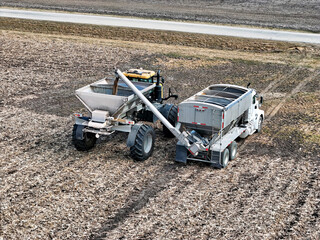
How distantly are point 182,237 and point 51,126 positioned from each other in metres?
9.68

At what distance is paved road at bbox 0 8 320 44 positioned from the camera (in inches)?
1433

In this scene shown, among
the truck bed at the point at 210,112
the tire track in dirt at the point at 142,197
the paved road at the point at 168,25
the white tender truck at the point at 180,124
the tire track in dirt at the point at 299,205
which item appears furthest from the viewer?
the paved road at the point at 168,25

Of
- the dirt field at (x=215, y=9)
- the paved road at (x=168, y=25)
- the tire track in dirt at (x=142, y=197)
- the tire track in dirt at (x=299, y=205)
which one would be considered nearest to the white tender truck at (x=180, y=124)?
the tire track in dirt at (x=142, y=197)

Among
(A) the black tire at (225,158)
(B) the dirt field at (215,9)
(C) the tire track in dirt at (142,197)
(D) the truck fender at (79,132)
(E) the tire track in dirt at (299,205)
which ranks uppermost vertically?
(B) the dirt field at (215,9)

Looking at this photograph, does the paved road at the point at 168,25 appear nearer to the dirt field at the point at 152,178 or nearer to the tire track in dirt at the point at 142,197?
the dirt field at the point at 152,178

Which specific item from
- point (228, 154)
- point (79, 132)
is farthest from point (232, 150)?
point (79, 132)

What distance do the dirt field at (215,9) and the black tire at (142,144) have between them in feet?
90.6

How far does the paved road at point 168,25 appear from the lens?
36.4 m

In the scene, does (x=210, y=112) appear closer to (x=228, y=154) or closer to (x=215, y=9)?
(x=228, y=154)

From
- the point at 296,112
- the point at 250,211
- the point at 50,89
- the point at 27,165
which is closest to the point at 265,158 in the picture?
the point at 250,211

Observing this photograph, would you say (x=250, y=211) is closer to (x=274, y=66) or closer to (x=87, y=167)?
(x=87, y=167)

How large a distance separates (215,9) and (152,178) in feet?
120

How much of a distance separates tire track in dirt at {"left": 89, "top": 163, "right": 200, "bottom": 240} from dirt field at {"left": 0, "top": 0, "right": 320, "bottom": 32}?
2819 cm

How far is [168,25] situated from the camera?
132ft
